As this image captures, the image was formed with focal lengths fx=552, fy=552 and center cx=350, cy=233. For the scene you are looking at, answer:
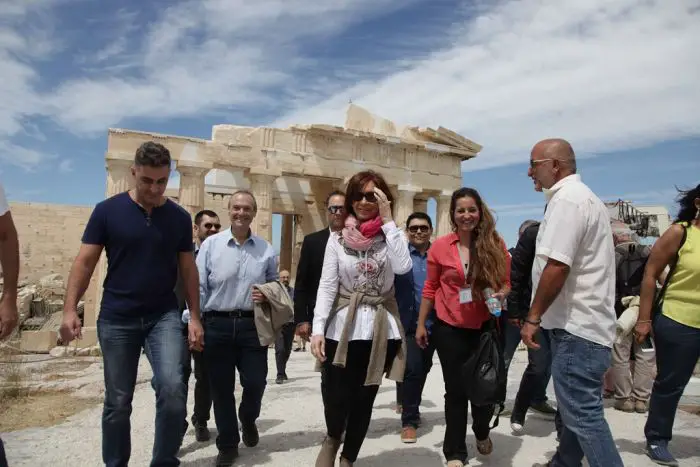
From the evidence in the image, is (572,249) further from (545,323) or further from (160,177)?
(160,177)

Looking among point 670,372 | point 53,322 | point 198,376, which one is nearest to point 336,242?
point 198,376

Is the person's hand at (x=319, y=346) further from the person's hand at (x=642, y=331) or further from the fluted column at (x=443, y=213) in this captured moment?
the fluted column at (x=443, y=213)

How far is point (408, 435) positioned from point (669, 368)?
1.90m

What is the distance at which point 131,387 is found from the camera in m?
3.11

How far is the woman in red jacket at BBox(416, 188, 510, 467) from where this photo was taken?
360cm

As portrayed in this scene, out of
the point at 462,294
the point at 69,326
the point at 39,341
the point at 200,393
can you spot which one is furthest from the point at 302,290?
the point at 39,341

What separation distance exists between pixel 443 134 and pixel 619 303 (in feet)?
48.5

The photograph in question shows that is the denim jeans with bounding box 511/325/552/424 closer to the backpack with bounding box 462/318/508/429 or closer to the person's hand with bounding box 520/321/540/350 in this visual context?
the backpack with bounding box 462/318/508/429

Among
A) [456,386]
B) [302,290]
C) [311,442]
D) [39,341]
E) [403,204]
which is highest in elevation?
[403,204]

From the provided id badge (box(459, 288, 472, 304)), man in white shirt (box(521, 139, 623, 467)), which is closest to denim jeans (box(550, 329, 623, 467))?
man in white shirt (box(521, 139, 623, 467))

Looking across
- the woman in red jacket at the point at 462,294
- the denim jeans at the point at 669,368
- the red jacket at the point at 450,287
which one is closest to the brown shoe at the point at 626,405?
the denim jeans at the point at 669,368

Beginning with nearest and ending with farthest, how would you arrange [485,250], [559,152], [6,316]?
[6,316]
[559,152]
[485,250]

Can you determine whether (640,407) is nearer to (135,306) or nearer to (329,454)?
(329,454)

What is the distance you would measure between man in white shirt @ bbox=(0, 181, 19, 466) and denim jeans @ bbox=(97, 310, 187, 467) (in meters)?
0.51
